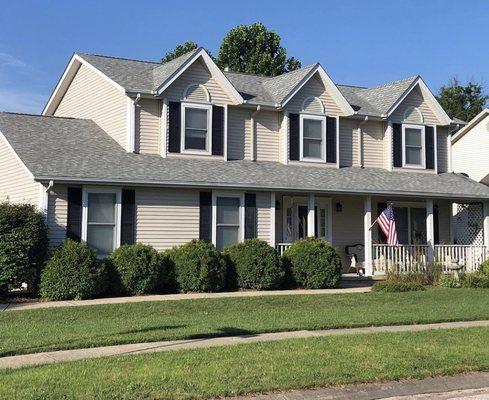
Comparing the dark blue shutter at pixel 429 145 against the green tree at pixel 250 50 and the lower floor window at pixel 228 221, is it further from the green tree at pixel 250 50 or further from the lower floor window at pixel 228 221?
the green tree at pixel 250 50

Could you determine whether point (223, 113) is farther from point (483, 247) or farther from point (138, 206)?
point (483, 247)

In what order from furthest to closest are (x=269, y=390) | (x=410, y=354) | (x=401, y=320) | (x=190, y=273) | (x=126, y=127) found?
(x=126, y=127), (x=190, y=273), (x=401, y=320), (x=410, y=354), (x=269, y=390)

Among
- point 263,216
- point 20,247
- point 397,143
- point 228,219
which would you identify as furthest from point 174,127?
point 397,143

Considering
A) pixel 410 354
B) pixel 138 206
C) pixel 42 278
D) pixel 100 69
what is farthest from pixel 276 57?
pixel 410 354

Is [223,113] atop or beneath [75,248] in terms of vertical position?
atop

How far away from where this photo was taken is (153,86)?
1983cm

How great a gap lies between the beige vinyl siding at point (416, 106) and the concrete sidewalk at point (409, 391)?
53.6 ft

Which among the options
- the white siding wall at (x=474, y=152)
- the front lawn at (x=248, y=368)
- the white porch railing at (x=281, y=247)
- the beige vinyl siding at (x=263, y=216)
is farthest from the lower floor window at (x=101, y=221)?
the white siding wall at (x=474, y=152)

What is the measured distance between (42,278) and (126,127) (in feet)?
20.0

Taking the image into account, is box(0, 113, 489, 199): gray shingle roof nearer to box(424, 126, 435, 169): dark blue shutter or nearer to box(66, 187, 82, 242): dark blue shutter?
box(66, 187, 82, 242): dark blue shutter

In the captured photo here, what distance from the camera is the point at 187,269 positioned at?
1669cm

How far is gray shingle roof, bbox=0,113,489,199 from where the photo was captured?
1723cm

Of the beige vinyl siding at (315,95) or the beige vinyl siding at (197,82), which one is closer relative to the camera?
the beige vinyl siding at (197,82)

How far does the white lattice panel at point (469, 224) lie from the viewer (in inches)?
955
